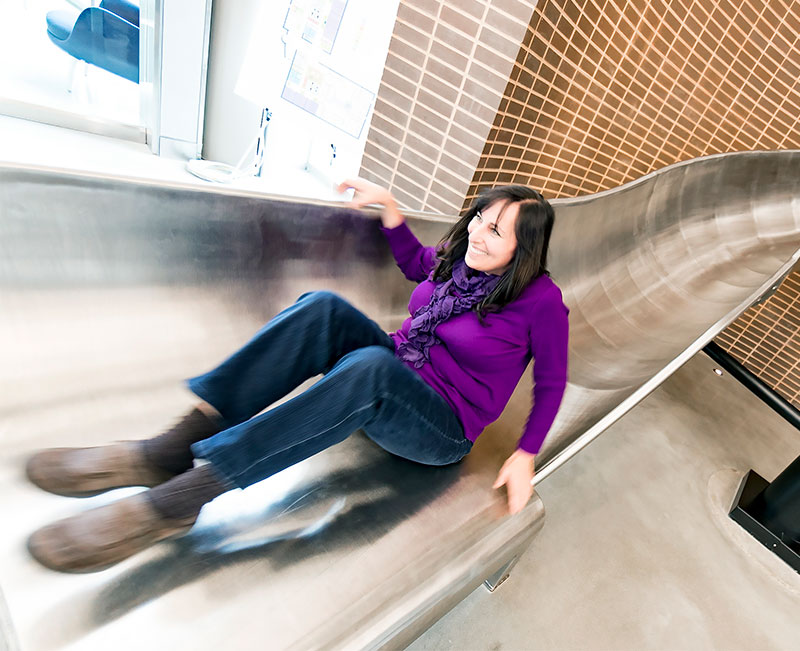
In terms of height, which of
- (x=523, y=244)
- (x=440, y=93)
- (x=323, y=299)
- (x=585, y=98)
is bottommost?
(x=323, y=299)

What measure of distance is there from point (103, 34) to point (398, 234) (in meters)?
3.18

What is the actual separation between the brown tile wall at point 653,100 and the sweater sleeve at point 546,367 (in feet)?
4.17

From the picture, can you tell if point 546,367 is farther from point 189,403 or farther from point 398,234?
point 189,403

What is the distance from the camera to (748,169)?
3.43m

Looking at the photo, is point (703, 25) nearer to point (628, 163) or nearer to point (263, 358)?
point (628, 163)

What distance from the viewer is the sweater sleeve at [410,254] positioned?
1606 mm

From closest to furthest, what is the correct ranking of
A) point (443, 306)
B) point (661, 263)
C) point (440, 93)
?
point (443, 306), point (440, 93), point (661, 263)

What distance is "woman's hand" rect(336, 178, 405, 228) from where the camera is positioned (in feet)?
5.32

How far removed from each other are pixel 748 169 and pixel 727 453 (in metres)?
2.05

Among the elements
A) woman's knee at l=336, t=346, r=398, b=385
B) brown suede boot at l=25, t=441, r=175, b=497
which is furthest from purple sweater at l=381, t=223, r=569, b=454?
brown suede boot at l=25, t=441, r=175, b=497

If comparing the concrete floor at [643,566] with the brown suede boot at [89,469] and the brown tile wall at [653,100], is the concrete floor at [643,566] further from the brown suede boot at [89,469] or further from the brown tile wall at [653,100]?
the brown tile wall at [653,100]

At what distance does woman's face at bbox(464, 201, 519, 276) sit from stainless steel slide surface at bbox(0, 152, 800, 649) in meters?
0.54

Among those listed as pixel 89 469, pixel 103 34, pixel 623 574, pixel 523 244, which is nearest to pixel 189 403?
pixel 89 469

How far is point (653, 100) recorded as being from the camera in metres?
3.17
